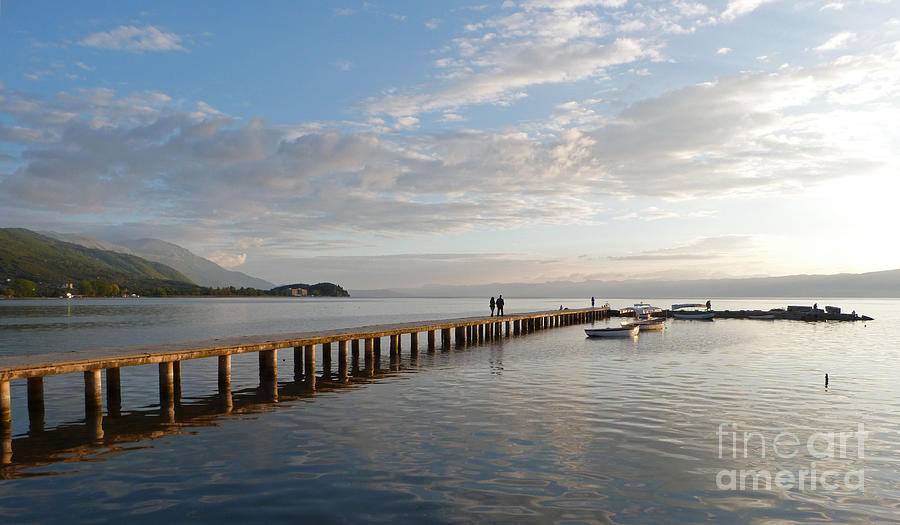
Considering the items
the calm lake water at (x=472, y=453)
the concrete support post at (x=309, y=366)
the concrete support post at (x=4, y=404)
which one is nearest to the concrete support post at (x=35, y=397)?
the calm lake water at (x=472, y=453)

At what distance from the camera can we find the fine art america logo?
37.3 ft

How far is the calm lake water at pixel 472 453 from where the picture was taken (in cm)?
998

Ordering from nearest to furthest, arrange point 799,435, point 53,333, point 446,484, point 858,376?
1. point 446,484
2. point 799,435
3. point 858,376
4. point 53,333

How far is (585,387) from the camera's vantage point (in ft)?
76.2

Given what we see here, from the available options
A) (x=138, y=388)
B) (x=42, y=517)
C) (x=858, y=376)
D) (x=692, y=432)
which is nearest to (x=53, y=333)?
(x=138, y=388)

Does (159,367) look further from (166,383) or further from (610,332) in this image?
(610,332)

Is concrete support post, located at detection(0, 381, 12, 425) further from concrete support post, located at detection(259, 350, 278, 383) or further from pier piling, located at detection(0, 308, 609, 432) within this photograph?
concrete support post, located at detection(259, 350, 278, 383)

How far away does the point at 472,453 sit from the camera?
13266 millimetres

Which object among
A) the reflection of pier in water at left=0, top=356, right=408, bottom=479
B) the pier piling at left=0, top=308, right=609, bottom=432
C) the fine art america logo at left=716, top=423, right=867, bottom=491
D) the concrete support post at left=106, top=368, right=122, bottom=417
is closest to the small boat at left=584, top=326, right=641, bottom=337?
the pier piling at left=0, top=308, right=609, bottom=432

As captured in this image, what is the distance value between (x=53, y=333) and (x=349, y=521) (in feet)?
195

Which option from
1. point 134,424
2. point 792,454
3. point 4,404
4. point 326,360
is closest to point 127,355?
point 134,424

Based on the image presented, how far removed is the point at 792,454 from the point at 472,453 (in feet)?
24.1

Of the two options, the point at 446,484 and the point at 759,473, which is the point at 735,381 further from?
the point at 446,484

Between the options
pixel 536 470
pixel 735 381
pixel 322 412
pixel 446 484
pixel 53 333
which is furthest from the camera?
pixel 53 333
